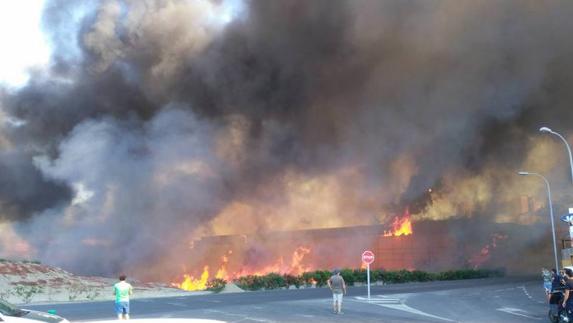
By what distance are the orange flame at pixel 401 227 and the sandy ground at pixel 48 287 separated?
3085 cm

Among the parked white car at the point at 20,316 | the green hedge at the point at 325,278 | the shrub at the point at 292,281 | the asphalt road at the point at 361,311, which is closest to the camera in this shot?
the parked white car at the point at 20,316

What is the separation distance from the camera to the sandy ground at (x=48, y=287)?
85.0 feet

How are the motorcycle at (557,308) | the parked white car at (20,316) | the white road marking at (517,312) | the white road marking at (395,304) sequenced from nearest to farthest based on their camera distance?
the parked white car at (20,316) < the motorcycle at (557,308) < the white road marking at (517,312) < the white road marking at (395,304)

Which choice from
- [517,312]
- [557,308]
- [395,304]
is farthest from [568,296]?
[395,304]

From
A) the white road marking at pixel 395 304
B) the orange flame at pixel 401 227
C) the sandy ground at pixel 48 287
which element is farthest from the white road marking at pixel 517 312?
the orange flame at pixel 401 227

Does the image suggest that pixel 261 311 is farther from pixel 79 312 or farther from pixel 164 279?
pixel 164 279

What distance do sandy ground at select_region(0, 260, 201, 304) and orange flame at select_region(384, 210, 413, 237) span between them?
30.8 meters

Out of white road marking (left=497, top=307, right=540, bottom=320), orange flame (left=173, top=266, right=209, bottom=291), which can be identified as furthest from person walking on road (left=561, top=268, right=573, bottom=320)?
orange flame (left=173, top=266, right=209, bottom=291)

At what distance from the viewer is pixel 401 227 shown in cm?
5803

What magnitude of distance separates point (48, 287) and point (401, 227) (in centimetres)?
3785

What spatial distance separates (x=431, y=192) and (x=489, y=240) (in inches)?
325

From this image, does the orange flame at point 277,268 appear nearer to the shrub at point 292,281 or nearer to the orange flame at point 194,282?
the orange flame at point 194,282

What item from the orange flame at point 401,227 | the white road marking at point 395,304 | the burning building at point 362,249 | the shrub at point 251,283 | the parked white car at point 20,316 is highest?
the orange flame at point 401,227

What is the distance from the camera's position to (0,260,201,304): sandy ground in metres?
25.9
